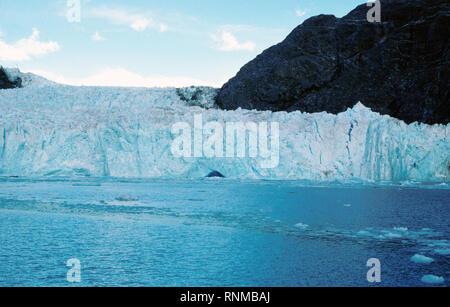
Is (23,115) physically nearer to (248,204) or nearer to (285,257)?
(248,204)

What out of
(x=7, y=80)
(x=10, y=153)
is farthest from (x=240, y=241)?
(x=7, y=80)

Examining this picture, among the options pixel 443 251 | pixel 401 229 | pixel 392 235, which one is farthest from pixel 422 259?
pixel 401 229

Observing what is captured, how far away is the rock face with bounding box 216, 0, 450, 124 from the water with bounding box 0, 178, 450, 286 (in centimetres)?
1611

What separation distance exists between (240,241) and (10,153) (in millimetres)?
15010

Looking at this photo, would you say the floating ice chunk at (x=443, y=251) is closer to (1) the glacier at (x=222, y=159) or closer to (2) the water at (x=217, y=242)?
(2) the water at (x=217, y=242)

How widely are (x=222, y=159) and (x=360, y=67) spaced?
14.5 metres

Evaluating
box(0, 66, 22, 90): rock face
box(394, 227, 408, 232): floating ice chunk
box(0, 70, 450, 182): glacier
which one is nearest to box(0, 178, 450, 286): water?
box(394, 227, 408, 232): floating ice chunk

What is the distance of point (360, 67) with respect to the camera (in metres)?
27.6

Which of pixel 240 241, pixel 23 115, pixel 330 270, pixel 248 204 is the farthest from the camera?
pixel 23 115

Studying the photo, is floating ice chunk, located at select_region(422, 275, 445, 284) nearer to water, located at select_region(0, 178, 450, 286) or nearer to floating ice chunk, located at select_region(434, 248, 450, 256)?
water, located at select_region(0, 178, 450, 286)

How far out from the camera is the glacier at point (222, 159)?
1666 cm

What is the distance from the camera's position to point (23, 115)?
18.9 metres

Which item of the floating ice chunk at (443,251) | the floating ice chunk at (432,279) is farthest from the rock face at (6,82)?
the floating ice chunk at (432,279)

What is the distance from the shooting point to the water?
3.94m
